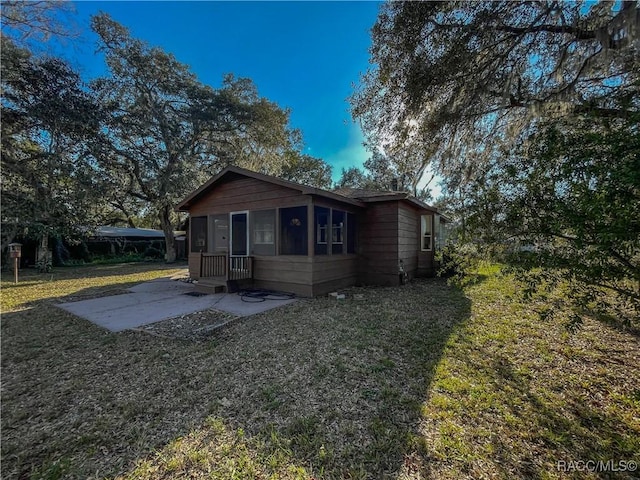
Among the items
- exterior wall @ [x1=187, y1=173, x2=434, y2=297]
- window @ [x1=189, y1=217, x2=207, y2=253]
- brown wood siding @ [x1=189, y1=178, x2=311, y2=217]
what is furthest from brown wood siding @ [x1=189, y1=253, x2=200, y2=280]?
brown wood siding @ [x1=189, y1=178, x2=311, y2=217]

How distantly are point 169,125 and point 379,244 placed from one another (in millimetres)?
14331

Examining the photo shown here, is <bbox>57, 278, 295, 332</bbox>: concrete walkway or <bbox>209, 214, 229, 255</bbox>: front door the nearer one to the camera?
<bbox>57, 278, 295, 332</bbox>: concrete walkway

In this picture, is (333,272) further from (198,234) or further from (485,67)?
(485,67)

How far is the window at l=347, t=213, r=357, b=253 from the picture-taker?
8.52m

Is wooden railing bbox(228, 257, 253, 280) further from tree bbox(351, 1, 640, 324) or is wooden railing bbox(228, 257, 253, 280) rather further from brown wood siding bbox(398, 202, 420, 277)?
tree bbox(351, 1, 640, 324)

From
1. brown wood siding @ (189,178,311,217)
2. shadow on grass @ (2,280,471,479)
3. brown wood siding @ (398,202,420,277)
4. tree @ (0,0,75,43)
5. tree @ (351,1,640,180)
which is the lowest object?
shadow on grass @ (2,280,471,479)

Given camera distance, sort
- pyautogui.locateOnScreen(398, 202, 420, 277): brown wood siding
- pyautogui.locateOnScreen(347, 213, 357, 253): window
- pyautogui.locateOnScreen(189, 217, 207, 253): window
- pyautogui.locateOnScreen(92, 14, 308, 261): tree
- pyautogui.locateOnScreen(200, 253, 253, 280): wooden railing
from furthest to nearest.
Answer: pyautogui.locateOnScreen(92, 14, 308, 261): tree < pyautogui.locateOnScreen(189, 217, 207, 253): window < pyautogui.locateOnScreen(347, 213, 357, 253): window < pyautogui.locateOnScreen(398, 202, 420, 277): brown wood siding < pyautogui.locateOnScreen(200, 253, 253, 280): wooden railing

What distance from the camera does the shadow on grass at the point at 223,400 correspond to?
1.91 m

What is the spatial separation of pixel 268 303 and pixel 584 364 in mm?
5099

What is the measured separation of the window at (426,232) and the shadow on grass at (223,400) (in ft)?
21.2

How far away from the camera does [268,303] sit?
6.16 meters

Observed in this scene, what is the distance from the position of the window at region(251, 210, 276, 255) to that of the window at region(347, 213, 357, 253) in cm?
224

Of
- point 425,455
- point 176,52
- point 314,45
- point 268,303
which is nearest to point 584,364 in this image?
point 425,455

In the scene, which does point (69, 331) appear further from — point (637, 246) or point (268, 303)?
point (637, 246)
